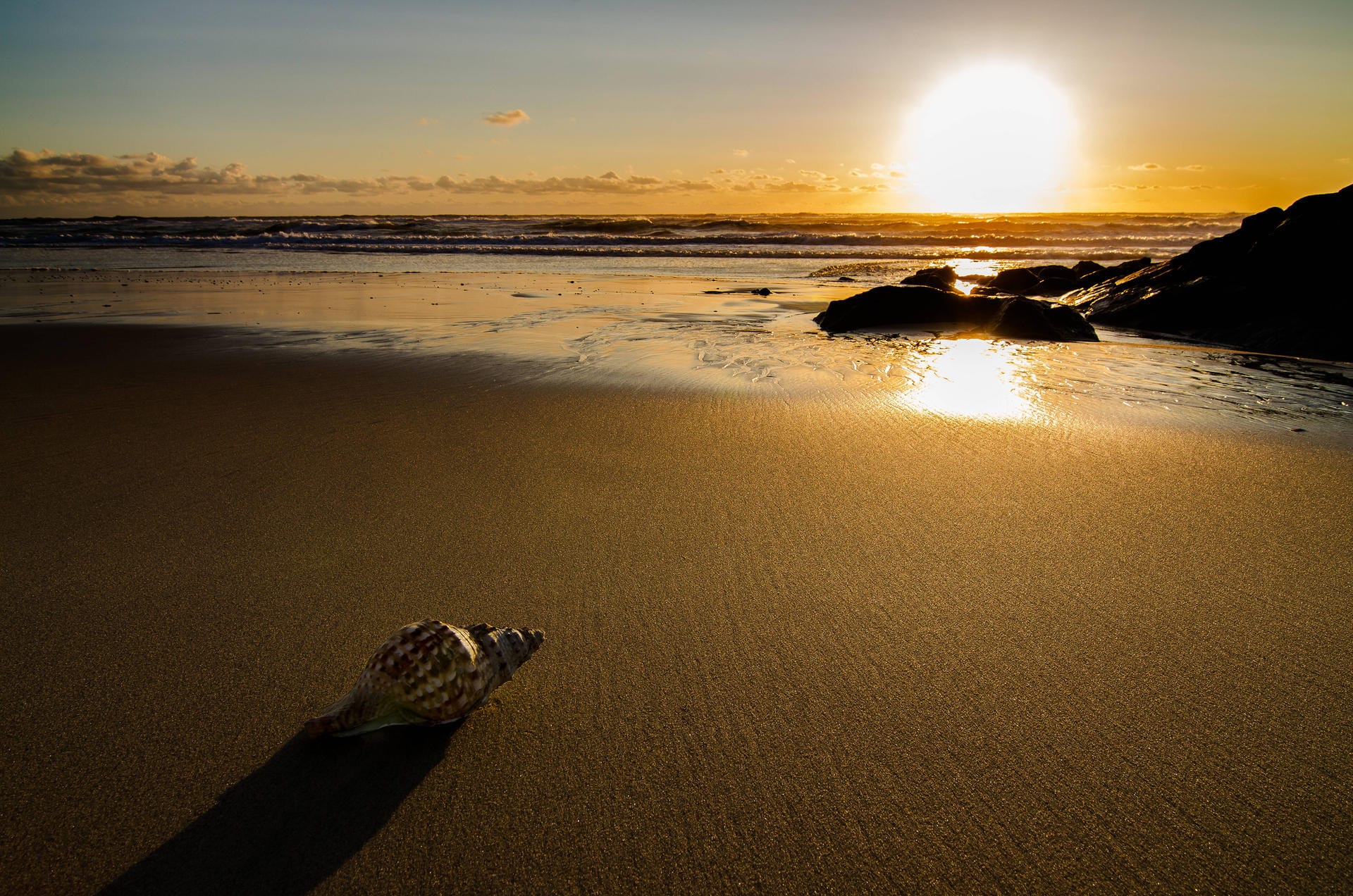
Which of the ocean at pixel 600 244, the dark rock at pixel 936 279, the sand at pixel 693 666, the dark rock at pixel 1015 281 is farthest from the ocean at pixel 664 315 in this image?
the dark rock at pixel 1015 281

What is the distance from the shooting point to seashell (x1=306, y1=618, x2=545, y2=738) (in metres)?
1.54

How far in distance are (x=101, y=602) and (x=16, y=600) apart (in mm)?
258

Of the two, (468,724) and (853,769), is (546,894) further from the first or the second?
(853,769)

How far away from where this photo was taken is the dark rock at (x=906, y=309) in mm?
8484

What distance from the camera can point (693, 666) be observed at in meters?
1.97

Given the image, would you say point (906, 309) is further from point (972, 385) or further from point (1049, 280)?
point (1049, 280)

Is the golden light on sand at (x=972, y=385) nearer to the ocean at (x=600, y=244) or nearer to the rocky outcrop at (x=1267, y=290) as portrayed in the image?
the rocky outcrop at (x=1267, y=290)

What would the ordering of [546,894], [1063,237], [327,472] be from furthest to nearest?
1. [1063,237]
2. [327,472]
3. [546,894]

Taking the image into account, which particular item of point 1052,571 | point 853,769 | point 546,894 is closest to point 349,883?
point 546,894

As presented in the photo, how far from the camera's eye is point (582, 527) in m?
2.80

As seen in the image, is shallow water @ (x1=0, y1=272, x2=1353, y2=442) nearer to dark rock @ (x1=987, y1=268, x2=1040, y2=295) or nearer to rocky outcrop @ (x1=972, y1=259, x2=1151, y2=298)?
rocky outcrop @ (x1=972, y1=259, x2=1151, y2=298)

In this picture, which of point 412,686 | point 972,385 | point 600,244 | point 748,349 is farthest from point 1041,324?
point 600,244

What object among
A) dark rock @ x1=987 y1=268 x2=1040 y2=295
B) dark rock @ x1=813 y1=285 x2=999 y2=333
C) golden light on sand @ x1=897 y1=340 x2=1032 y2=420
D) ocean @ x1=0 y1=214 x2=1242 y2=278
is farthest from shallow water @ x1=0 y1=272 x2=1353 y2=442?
ocean @ x1=0 y1=214 x2=1242 y2=278

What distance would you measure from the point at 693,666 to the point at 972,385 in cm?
418
